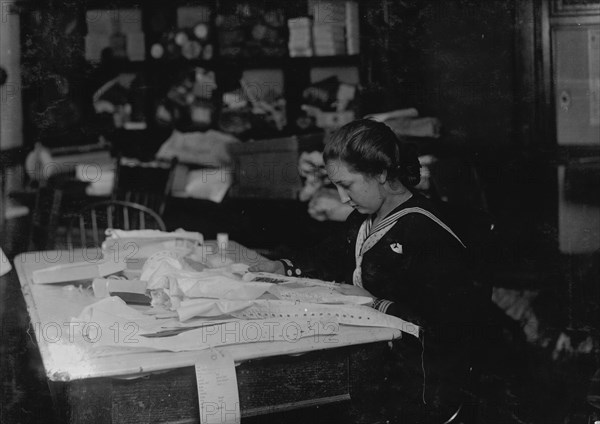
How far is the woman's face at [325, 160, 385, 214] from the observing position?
2510 mm

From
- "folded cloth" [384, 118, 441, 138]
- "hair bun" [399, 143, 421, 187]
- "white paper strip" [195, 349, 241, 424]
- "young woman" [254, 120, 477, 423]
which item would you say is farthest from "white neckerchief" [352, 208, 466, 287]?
"folded cloth" [384, 118, 441, 138]

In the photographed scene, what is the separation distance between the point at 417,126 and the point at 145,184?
161cm

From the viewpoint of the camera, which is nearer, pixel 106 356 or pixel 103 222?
pixel 106 356

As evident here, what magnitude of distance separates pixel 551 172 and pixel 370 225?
1.73 m

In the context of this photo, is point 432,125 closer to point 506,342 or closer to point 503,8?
point 503,8

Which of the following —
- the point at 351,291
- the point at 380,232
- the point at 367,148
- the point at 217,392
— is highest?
the point at 367,148

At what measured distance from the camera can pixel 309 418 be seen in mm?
1960

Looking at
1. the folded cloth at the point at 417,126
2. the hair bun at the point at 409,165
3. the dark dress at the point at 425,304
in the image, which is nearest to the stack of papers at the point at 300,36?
the folded cloth at the point at 417,126

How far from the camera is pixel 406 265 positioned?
242cm

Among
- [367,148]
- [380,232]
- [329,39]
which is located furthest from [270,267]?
[329,39]

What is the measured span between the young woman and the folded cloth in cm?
153

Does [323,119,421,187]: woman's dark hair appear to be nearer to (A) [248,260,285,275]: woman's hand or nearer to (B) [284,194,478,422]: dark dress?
(B) [284,194,478,422]: dark dress

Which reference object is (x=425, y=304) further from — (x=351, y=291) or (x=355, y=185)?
(x=355, y=185)

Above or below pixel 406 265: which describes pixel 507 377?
below
